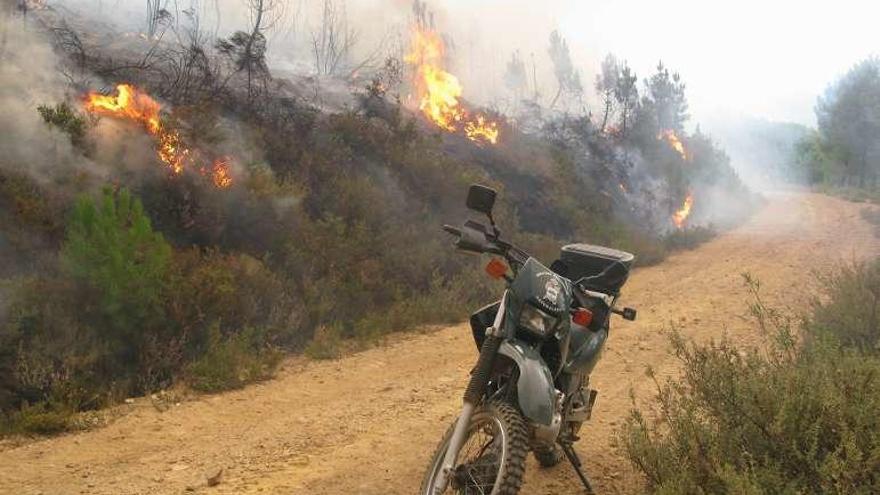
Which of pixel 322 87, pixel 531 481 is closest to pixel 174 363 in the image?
pixel 531 481

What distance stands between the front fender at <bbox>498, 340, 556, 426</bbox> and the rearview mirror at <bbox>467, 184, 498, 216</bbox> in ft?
2.63

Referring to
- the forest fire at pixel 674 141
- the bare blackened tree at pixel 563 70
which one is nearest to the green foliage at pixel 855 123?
the bare blackened tree at pixel 563 70

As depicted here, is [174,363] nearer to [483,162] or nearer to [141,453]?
[141,453]

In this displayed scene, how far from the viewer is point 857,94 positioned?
1705 inches

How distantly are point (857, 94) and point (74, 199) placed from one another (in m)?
49.3

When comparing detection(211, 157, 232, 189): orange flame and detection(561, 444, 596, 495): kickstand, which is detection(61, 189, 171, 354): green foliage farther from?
detection(561, 444, 596, 495): kickstand

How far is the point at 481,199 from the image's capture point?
3.50 m

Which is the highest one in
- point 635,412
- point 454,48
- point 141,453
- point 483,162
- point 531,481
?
point 454,48

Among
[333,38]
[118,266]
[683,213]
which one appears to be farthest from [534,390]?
[333,38]

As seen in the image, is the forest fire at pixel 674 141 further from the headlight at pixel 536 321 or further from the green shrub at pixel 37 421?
the green shrub at pixel 37 421

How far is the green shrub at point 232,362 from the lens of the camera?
645 cm

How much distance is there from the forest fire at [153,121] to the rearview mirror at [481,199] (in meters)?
7.14

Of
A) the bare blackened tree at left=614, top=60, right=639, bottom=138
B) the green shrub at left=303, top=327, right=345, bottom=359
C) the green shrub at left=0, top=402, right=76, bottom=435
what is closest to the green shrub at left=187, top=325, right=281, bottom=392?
the green shrub at left=303, top=327, right=345, bottom=359

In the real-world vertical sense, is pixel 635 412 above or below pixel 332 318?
above
